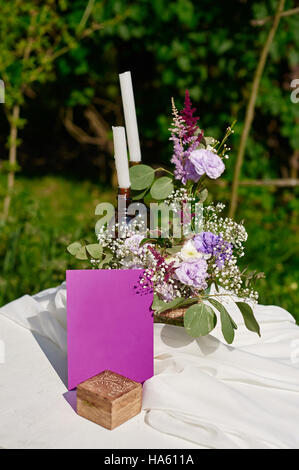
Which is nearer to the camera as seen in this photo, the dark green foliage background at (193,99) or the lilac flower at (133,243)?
the lilac flower at (133,243)

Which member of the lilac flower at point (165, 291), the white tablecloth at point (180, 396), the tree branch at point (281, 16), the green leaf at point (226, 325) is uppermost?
the tree branch at point (281, 16)

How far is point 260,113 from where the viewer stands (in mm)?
3658

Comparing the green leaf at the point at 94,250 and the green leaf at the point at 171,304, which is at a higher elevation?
the green leaf at the point at 94,250

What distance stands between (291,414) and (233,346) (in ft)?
0.82

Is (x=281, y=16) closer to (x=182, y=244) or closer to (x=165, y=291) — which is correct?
(x=182, y=244)

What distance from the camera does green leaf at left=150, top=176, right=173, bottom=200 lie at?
1187 millimetres

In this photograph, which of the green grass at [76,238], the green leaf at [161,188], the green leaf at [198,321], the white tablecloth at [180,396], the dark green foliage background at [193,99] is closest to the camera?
the white tablecloth at [180,396]

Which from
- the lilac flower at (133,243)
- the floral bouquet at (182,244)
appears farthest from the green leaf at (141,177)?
the lilac flower at (133,243)

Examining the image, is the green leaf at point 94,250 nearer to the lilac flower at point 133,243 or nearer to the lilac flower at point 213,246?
the lilac flower at point 133,243

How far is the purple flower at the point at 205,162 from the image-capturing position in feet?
3.56

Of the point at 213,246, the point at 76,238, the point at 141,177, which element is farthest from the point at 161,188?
the point at 76,238

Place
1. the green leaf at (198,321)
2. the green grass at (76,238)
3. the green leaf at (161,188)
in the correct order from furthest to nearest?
the green grass at (76,238), the green leaf at (161,188), the green leaf at (198,321)

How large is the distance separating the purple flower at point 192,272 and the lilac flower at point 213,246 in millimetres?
46
